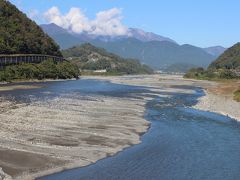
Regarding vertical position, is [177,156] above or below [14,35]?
below

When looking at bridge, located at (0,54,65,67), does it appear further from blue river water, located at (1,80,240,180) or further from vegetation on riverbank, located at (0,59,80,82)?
blue river water, located at (1,80,240,180)

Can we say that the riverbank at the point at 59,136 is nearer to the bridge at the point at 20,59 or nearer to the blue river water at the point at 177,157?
the blue river water at the point at 177,157

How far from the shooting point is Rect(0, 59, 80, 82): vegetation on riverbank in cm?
14093

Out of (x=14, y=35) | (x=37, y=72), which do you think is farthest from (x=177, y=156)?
(x=14, y=35)

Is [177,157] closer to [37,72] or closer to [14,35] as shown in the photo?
[37,72]

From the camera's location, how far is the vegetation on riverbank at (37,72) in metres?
141

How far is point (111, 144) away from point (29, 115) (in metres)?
16.7

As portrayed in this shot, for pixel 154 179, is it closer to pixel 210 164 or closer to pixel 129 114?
pixel 210 164

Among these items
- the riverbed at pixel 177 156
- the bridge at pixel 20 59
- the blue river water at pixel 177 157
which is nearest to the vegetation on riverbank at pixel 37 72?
the bridge at pixel 20 59

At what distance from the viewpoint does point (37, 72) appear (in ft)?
519

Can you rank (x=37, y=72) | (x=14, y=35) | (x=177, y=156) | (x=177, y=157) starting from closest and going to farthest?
(x=177, y=157) → (x=177, y=156) → (x=37, y=72) → (x=14, y=35)

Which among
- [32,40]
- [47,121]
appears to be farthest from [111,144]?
[32,40]

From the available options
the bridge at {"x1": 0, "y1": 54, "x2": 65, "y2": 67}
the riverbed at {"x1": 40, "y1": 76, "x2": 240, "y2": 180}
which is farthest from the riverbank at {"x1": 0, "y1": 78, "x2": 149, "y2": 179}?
the bridge at {"x1": 0, "y1": 54, "x2": 65, "y2": 67}

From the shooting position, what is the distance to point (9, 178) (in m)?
25.8
